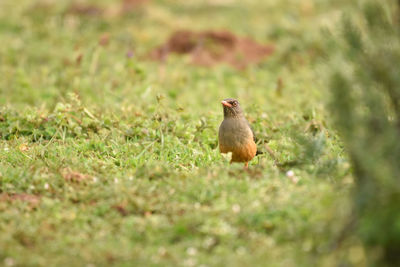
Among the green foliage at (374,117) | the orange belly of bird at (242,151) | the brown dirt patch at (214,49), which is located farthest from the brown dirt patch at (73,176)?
the brown dirt patch at (214,49)

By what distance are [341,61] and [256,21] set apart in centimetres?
1139

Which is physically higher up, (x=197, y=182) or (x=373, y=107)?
(x=373, y=107)

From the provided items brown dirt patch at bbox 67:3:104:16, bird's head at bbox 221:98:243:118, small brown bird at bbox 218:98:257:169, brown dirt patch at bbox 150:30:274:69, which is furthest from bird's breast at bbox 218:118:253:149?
brown dirt patch at bbox 67:3:104:16

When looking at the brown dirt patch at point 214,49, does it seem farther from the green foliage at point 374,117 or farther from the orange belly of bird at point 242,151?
the green foliage at point 374,117

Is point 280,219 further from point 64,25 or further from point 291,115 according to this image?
point 64,25

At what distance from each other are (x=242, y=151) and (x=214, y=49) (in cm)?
642

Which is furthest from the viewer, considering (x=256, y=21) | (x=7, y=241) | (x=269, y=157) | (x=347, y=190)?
(x=256, y=21)

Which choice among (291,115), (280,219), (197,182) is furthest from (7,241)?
(291,115)

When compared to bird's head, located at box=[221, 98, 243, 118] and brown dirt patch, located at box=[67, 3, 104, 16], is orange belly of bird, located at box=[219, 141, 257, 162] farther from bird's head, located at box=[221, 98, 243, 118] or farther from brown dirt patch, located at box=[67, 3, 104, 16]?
brown dirt patch, located at box=[67, 3, 104, 16]

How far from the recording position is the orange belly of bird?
6320mm

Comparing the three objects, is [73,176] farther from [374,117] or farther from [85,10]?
[85,10]

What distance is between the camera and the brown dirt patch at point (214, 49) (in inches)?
479

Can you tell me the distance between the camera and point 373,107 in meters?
4.04

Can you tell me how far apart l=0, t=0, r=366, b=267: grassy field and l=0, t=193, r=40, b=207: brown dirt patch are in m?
0.02
